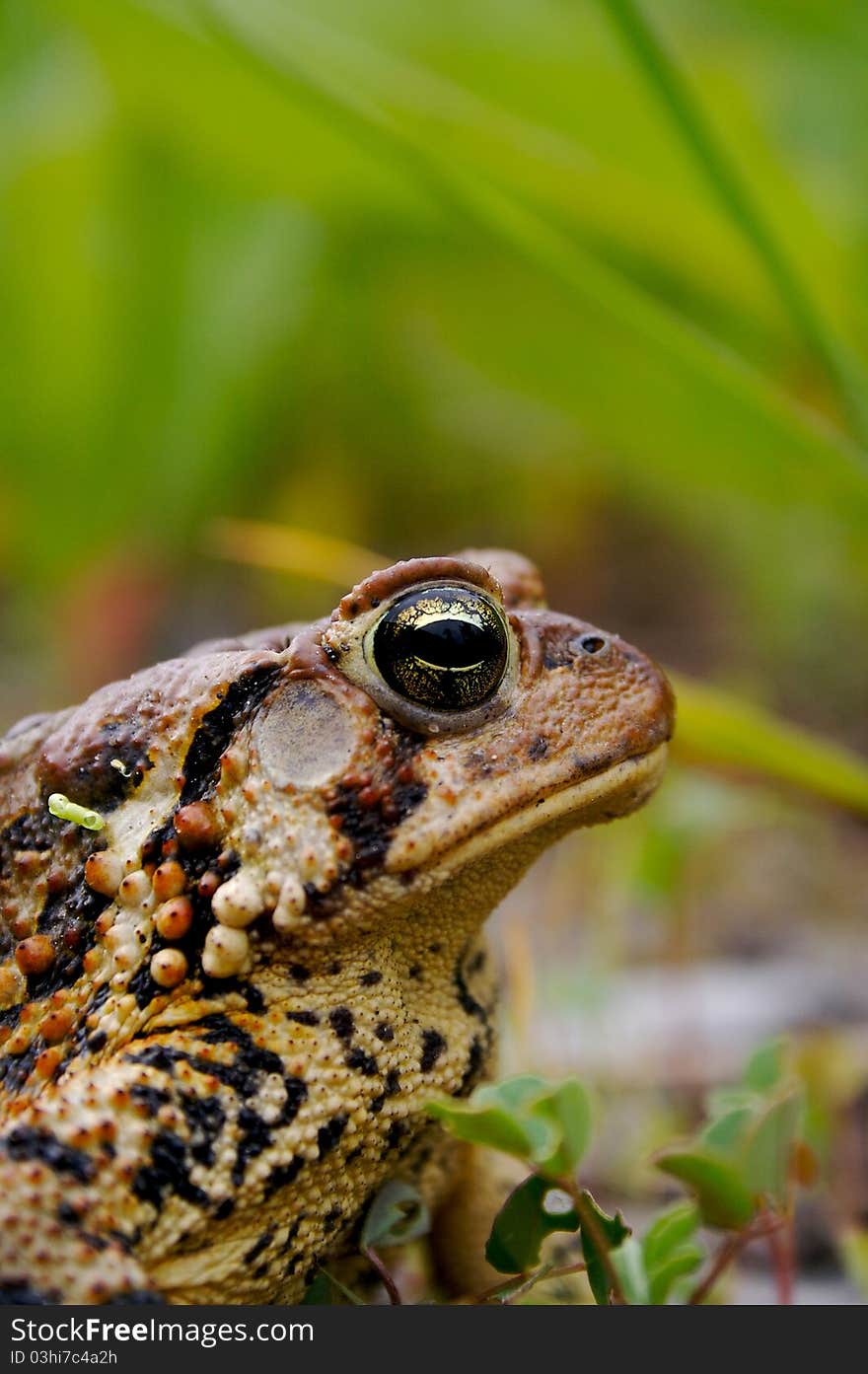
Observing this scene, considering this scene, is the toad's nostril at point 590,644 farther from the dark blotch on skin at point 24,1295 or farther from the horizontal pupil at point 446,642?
the dark blotch on skin at point 24,1295

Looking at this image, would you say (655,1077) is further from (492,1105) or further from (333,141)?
(333,141)

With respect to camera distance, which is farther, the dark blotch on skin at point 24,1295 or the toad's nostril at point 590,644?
Answer: the toad's nostril at point 590,644

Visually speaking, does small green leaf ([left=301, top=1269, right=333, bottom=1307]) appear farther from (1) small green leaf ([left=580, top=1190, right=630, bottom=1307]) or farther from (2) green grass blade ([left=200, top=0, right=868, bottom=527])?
(2) green grass blade ([left=200, top=0, right=868, bottom=527])

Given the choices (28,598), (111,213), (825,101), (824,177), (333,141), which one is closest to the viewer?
(333,141)

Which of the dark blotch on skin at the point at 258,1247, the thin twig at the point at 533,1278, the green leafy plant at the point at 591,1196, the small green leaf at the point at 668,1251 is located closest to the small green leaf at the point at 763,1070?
the green leafy plant at the point at 591,1196

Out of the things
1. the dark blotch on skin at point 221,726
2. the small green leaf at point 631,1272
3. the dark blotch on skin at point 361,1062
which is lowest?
the small green leaf at point 631,1272

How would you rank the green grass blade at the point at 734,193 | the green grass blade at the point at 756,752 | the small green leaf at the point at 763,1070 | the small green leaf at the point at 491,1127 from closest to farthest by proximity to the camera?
the small green leaf at the point at 491,1127 < the small green leaf at the point at 763,1070 < the green grass blade at the point at 734,193 < the green grass blade at the point at 756,752

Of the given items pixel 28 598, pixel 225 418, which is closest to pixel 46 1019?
pixel 225 418
